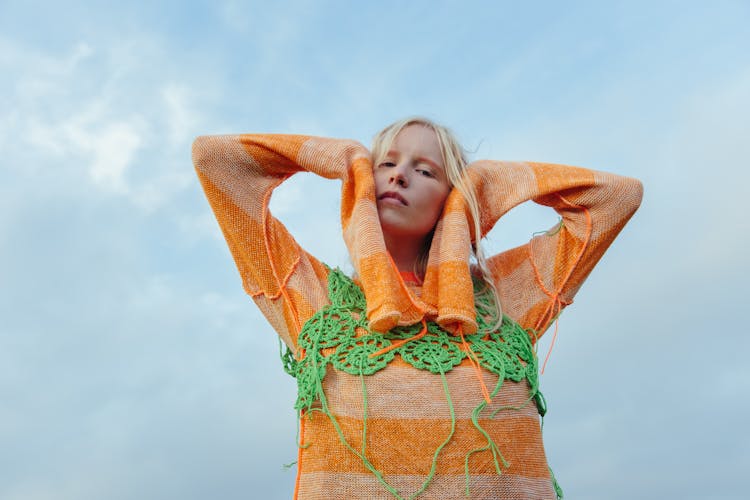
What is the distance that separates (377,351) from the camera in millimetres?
1942

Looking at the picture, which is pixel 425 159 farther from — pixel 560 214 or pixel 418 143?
pixel 560 214

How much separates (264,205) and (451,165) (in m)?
0.60

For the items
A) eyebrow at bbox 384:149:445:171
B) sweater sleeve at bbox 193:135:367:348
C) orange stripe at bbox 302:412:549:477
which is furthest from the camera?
eyebrow at bbox 384:149:445:171

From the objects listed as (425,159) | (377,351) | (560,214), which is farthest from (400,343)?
(560,214)

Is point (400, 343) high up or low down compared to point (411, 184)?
down

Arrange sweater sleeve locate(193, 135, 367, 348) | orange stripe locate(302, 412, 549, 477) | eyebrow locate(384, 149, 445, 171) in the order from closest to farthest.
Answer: orange stripe locate(302, 412, 549, 477)
sweater sleeve locate(193, 135, 367, 348)
eyebrow locate(384, 149, 445, 171)

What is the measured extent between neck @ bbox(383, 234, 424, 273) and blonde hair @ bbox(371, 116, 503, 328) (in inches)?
0.8

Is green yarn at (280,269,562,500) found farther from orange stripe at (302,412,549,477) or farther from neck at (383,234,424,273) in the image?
neck at (383,234,424,273)

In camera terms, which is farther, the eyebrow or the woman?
the eyebrow

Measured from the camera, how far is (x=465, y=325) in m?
2.01

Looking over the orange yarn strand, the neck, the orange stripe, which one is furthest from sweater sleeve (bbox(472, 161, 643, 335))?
the orange stripe

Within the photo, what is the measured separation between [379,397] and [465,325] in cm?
32

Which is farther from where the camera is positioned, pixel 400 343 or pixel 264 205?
pixel 264 205

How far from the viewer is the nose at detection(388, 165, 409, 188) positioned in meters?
2.16
